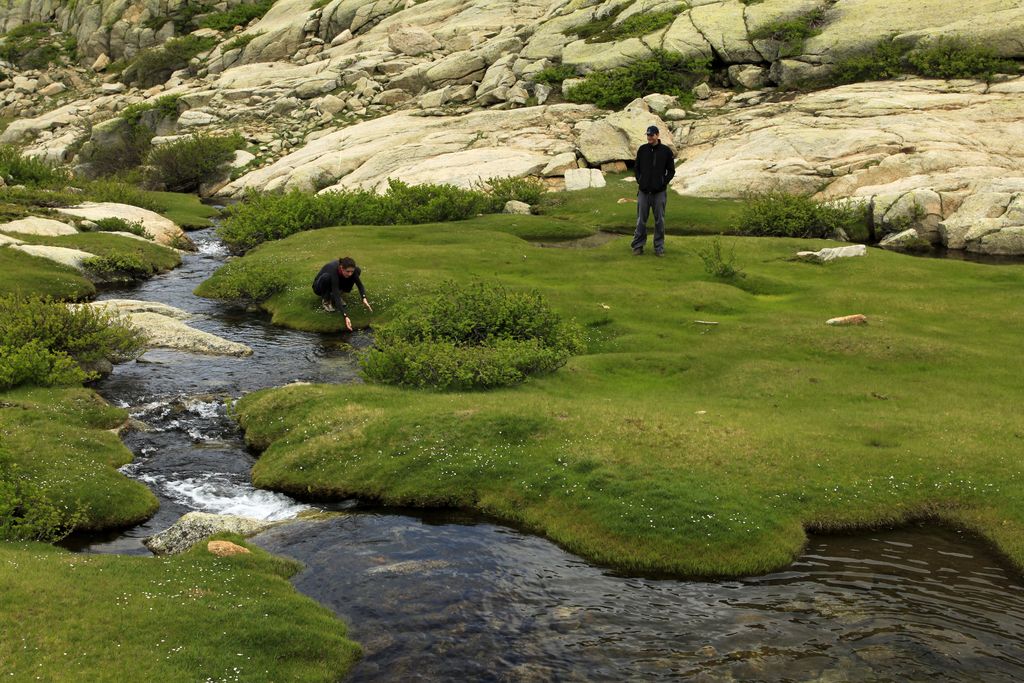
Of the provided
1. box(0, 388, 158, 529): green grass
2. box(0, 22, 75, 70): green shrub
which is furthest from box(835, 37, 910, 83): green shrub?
box(0, 22, 75, 70): green shrub

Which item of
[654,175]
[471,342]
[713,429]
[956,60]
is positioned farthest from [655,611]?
[956,60]

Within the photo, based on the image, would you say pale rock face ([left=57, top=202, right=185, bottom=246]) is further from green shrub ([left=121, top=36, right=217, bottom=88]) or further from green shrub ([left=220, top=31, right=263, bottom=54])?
green shrub ([left=121, top=36, right=217, bottom=88])

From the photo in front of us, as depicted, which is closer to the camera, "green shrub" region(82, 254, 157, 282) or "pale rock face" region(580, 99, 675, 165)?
"green shrub" region(82, 254, 157, 282)

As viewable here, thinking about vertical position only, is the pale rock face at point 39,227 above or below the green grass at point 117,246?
above

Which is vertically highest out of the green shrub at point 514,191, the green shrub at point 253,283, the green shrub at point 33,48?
the green shrub at point 33,48

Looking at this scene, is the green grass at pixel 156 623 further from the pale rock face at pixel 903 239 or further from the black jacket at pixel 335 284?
the pale rock face at pixel 903 239

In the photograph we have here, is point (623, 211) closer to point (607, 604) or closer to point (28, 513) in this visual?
point (607, 604)

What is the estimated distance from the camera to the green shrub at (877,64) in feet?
227

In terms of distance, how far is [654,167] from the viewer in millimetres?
40531

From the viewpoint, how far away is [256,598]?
15.5 metres

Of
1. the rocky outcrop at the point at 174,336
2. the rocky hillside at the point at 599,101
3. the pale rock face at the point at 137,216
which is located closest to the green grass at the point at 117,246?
the pale rock face at the point at 137,216

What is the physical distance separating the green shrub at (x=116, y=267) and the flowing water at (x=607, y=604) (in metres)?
27.6

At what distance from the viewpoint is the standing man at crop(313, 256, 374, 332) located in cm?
3591

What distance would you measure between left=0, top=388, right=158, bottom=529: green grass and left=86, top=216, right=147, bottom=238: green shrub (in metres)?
32.0
